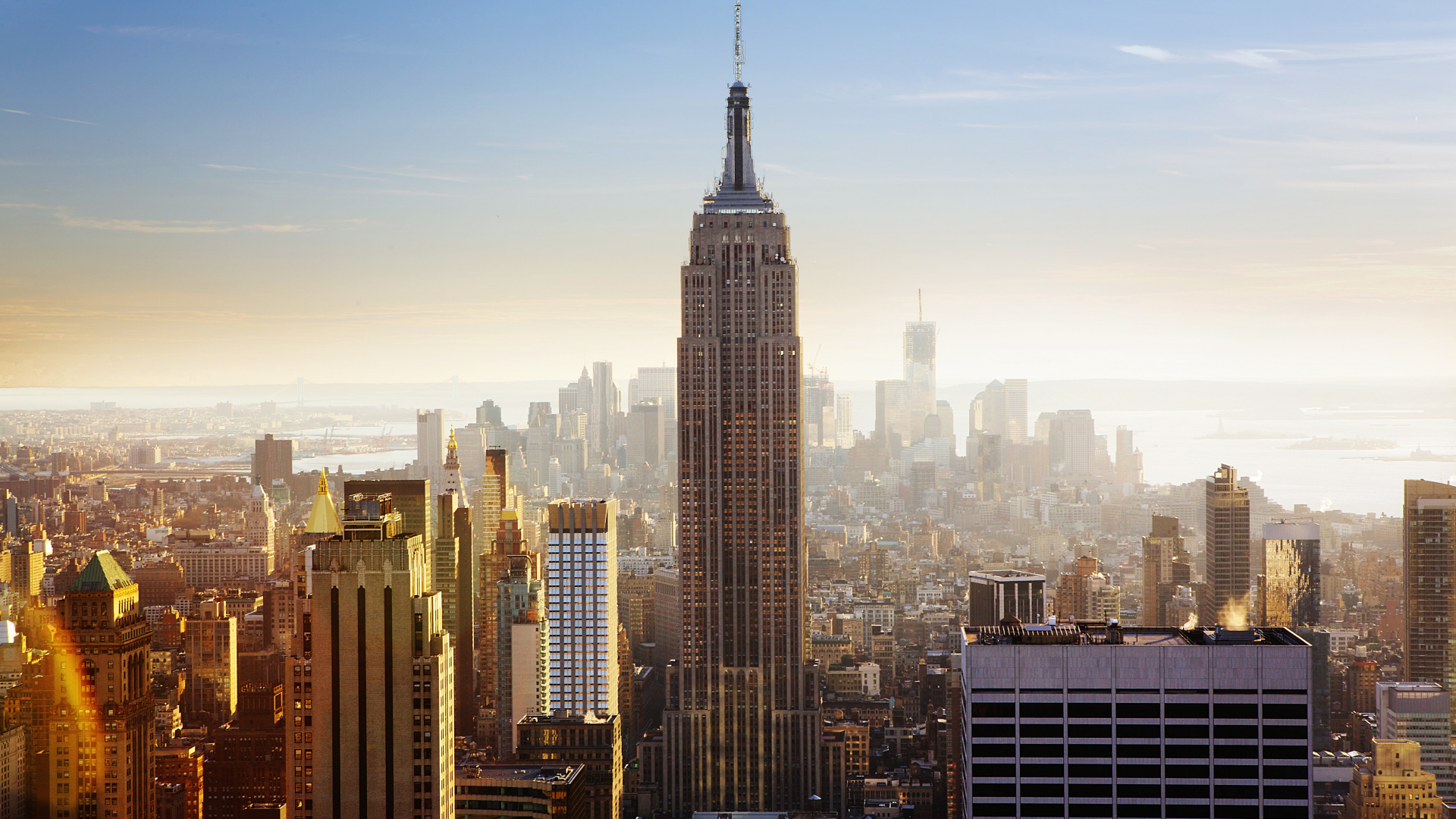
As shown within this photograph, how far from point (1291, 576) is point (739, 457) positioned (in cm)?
1065

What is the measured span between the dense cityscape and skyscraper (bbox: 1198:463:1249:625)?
0.23ft

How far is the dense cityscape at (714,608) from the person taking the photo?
10250 mm

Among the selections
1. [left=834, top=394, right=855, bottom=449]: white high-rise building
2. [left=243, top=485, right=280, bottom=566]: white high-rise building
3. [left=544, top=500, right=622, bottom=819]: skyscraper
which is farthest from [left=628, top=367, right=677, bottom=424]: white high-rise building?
[left=243, top=485, right=280, bottom=566]: white high-rise building

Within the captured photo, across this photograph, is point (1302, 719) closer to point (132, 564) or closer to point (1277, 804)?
point (1277, 804)

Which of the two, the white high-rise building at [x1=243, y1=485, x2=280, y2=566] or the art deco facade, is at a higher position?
the white high-rise building at [x1=243, y1=485, x2=280, y2=566]

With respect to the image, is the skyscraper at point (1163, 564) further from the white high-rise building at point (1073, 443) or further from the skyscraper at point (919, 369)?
the skyscraper at point (919, 369)

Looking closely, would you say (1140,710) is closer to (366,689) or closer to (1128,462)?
(366,689)

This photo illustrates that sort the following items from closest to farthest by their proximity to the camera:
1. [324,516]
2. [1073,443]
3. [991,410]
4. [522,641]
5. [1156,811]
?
[1156,811] < [324,516] < [1073,443] < [991,410] < [522,641]

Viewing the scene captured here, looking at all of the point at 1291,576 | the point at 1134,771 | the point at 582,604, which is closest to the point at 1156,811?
the point at 1134,771

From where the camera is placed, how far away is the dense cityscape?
1025cm

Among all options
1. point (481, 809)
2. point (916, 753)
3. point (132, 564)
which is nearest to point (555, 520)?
point (916, 753)

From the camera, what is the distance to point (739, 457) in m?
25.8

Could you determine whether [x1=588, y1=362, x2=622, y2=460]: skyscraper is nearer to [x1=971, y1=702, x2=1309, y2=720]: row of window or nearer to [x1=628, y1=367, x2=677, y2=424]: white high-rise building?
[x1=628, y1=367, x2=677, y2=424]: white high-rise building

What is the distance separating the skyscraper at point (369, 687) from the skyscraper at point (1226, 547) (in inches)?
521
